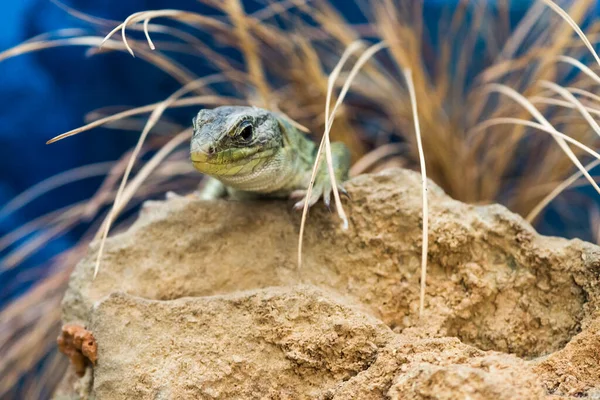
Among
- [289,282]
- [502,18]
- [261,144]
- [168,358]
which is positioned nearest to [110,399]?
[168,358]

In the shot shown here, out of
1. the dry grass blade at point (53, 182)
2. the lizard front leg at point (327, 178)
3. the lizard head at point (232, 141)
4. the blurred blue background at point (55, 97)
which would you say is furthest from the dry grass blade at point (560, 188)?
the dry grass blade at point (53, 182)

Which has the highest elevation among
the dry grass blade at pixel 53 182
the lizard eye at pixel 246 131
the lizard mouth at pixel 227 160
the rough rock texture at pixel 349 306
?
A: the lizard eye at pixel 246 131

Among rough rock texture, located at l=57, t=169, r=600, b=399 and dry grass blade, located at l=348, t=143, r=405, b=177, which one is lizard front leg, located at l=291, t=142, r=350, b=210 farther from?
dry grass blade, located at l=348, t=143, r=405, b=177

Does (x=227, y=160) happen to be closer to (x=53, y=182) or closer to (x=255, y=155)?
(x=255, y=155)

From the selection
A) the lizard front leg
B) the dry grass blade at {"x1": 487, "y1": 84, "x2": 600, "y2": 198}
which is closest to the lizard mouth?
the lizard front leg

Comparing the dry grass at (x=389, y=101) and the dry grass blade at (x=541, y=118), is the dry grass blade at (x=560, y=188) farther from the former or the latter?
the dry grass at (x=389, y=101)

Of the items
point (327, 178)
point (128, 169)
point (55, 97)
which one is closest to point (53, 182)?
point (55, 97)

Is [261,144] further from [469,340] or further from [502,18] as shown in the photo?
[502,18]
